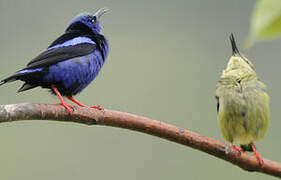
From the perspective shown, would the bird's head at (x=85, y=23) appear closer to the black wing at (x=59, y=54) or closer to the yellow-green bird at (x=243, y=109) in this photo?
the black wing at (x=59, y=54)

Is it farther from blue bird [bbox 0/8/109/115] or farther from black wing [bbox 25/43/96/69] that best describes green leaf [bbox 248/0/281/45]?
black wing [bbox 25/43/96/69]

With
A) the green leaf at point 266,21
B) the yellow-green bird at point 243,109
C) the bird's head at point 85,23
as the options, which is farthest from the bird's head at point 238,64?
the green leaf at point 266,21

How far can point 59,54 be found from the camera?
2922 mm

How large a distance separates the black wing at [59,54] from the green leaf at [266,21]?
7.37ft

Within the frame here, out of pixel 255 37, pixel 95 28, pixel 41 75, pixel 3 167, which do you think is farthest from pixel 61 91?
pixel 3 167

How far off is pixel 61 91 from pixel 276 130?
3876mm

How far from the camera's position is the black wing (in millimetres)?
2779

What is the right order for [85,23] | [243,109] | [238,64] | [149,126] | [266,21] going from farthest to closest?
1. [85,23]
2. [238,64]
3. [243,109]
4. [149,126]
5. [266,21]

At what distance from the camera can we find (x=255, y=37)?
64cm

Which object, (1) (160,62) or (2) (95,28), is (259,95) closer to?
(2) (95,28)

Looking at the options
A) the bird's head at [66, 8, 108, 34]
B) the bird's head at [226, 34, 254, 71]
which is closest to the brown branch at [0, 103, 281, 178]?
the bird's head at [226, 34, 254, 71]

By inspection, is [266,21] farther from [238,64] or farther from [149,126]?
[238,64]

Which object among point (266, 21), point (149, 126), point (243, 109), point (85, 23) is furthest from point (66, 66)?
point (266, 21)

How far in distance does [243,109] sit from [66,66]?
3.83 feet
